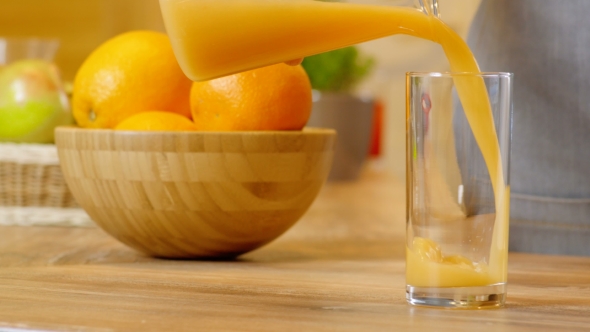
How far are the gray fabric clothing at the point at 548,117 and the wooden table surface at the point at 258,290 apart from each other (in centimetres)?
4

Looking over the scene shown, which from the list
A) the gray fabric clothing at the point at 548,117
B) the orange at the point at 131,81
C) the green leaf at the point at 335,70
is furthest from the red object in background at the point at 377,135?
the orange at the point at 131,81

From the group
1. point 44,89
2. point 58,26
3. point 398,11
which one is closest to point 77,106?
point 44,89

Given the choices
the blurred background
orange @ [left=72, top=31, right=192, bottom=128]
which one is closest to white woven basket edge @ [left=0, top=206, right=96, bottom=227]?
orange @ [left=72, top=31, right=192, bottom=128]

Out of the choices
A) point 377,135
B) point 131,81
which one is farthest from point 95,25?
point 131,81

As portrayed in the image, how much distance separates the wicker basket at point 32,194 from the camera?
3.34 feet

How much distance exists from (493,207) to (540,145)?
1.11ft

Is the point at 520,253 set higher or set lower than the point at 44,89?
lower

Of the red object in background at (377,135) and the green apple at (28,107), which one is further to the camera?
the red object in background at (377,135)

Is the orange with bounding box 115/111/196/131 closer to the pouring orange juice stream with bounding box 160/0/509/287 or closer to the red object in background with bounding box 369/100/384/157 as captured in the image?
the pouring orange juice stream with bounding box 160/0/509/287

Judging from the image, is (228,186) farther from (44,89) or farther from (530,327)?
(44,89)

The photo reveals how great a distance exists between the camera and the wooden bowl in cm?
70

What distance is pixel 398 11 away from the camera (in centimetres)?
57

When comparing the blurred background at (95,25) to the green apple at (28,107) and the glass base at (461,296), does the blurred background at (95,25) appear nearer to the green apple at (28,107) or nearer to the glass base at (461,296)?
the green apple at (28,107)

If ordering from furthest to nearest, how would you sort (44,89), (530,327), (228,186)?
(44,89), (228,186), (530,327)
